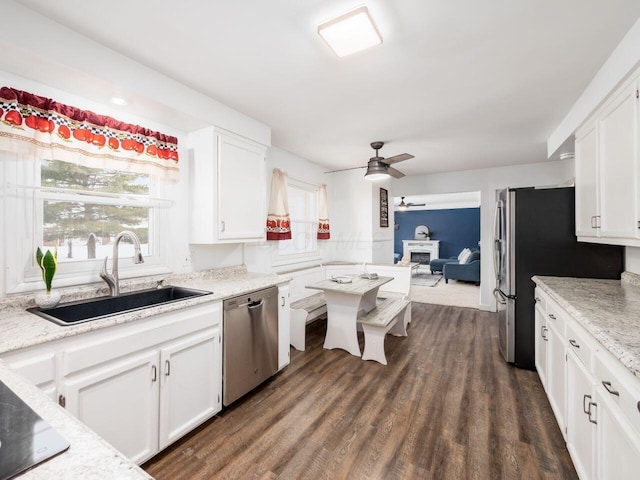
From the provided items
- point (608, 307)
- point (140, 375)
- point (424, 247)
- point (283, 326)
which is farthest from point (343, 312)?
point (424, 247)

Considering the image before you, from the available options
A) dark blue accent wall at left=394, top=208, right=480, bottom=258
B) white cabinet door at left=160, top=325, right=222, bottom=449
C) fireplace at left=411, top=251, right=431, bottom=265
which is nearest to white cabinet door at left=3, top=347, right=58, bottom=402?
white cabinet door at left=160, top=325, right=222, bottom=449

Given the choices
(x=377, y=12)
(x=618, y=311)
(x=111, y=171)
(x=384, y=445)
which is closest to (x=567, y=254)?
(x=618, y=311)

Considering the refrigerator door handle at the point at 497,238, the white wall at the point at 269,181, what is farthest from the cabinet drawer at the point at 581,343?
the white wall at the point at 269,181

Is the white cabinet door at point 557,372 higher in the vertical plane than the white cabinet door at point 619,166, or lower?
lower

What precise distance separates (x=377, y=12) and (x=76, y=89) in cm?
188

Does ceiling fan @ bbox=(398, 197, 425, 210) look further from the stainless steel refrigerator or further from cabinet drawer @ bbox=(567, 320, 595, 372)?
cabinet drawer @ bbox=(567, 320, 595, 372)

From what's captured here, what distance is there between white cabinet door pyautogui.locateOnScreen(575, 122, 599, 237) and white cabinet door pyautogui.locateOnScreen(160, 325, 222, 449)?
2889 millimetres

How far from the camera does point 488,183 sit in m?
4.98

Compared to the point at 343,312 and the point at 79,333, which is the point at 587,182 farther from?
the point at 79,333

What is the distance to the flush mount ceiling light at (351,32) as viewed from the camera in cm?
151

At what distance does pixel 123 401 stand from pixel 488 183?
546 centimetres

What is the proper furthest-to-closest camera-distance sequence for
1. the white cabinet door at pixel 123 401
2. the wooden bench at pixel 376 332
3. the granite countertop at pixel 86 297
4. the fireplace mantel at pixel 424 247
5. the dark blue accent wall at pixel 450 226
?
the fireplace mantel at pixel 424 247 → the dark blue accent wall at pixel 450 226 → the wooden bench at pixel 376 332 → the white cabinet door at pixel 123 401 → the granite countertop at pixel 86 297

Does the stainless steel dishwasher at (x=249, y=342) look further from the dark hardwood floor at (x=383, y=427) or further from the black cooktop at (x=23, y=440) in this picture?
the black cooktop at (x=23, y=440)

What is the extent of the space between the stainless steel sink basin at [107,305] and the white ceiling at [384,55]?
1.57 metres
